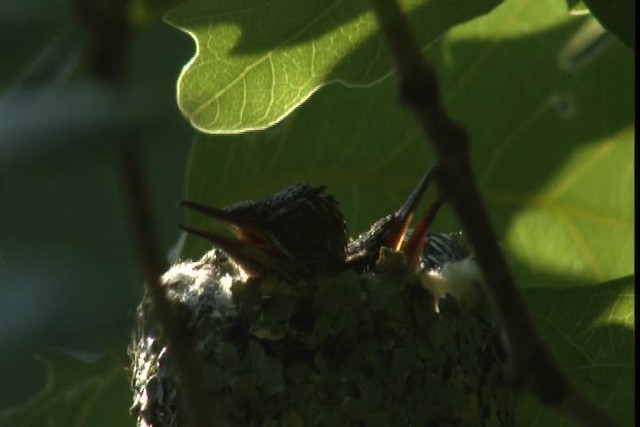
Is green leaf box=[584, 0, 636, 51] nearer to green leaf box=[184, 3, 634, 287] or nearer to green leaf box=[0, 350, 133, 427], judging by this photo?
green leaf box=[184, 3, 634, 287]

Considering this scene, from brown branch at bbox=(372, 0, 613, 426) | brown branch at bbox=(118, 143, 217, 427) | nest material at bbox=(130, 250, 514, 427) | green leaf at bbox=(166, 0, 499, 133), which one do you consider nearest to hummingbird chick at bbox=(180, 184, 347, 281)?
nest material at bbox=(130, 250, 514, 427)

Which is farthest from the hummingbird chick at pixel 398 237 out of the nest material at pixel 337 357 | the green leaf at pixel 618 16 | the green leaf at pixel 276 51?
the green leaf at pixel 618 16

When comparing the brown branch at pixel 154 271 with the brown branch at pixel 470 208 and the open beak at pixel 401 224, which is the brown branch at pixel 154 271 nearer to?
the brown branch at pixel 470 208

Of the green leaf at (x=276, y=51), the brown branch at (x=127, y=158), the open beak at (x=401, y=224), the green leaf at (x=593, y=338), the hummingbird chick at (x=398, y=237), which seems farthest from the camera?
the open beak at (x=401, y=224)

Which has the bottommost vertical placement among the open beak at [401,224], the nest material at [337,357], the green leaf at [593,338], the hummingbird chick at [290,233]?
the green leaf at [593,338]

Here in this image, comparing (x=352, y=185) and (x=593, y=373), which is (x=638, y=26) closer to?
(x=593, y=373)

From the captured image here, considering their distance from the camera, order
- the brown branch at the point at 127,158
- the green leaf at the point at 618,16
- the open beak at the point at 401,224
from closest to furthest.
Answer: the brown branch at the point at 127,158
the green leaf at the point at 618,16
the open beak at the point at 401,224

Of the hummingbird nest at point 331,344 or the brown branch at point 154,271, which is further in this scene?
the hummingbird nest at point 331,344

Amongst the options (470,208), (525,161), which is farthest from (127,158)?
(525,161)

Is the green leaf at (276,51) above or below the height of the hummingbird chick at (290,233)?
above

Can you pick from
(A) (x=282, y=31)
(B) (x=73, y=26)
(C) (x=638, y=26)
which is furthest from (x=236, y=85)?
(B) (x=73, y=26)
